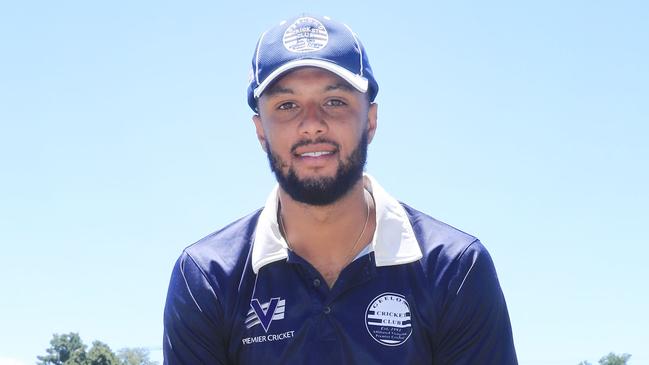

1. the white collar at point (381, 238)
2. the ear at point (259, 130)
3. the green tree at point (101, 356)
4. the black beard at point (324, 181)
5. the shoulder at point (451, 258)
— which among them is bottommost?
the shoulder at point (451, 258)

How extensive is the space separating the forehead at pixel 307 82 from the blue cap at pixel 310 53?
44 mm

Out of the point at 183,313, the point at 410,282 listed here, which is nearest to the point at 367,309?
the point at 410,282

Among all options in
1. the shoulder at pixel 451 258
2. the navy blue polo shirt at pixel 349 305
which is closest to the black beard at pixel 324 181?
the navy blue polo shirt at pixel 349 305

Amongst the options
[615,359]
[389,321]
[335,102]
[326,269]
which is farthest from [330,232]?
[615,359]

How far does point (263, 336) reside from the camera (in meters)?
5.37

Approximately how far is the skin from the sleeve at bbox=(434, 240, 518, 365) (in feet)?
2.21

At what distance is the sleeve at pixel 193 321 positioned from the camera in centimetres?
549

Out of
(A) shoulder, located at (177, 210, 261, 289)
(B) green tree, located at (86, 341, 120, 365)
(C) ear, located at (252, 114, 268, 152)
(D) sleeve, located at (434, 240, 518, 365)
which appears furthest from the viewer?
(B) green tree, located at (86, 341, 120, 365)

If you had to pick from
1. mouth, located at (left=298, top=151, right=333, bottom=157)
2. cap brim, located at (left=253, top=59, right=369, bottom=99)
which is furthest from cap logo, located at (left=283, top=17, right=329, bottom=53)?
mouth, located at (left=298, top=151, right=333, bottom=157)

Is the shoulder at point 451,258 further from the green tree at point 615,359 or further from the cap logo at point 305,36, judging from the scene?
the green tree at point 615,359

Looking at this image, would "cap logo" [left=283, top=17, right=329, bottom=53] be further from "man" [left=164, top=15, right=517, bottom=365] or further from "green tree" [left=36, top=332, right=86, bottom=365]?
"green tree" [left=36, top=332, right=86, bottom=365]

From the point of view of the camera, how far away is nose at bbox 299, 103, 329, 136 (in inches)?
206

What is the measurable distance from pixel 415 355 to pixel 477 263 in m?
0.66

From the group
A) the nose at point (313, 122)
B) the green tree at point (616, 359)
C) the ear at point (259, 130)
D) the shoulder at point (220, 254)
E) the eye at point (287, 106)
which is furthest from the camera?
the green tree at point (616, 359)
